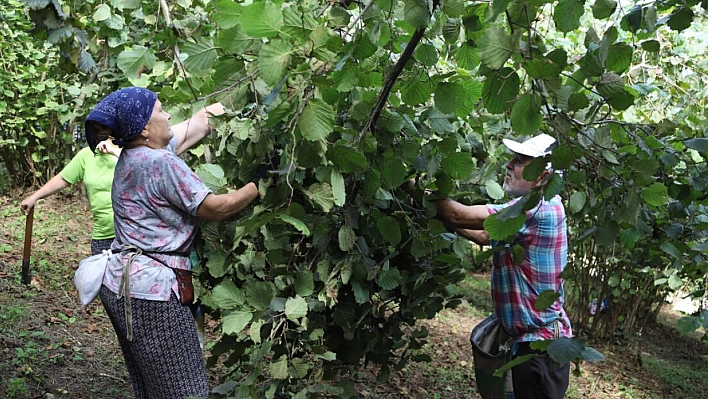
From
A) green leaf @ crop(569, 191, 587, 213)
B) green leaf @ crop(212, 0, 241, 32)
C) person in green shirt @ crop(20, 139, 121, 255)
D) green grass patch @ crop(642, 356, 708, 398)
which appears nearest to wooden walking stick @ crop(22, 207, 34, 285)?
person in green shirt @ crop(20, 139, 121, 255)

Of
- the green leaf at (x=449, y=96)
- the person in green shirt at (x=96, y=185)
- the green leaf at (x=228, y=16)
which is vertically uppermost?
the green leaf at (x=228, y=16)

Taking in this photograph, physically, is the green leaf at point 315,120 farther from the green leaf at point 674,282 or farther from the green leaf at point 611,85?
the green leaf at point 674,282

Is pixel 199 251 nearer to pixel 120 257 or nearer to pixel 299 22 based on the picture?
pixel 120 257

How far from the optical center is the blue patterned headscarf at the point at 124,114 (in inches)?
91.0

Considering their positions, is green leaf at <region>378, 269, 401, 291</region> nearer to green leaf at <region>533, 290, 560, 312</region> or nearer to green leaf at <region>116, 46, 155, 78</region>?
green leaf at <region>533, 290, 560, 312</region>

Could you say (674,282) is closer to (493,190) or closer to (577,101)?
(493,190)

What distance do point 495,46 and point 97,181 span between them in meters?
4.03

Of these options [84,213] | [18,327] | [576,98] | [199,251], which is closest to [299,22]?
[576,98]

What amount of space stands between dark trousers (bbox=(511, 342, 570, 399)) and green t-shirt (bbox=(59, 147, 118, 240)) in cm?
292

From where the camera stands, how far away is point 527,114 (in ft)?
4.38

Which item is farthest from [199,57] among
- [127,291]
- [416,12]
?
[127,291]

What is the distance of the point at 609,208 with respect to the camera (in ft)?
6.36

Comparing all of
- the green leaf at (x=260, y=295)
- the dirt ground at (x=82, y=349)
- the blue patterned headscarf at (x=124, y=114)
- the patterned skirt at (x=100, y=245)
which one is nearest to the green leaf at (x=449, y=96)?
the green leaf at (x=260, y=295)

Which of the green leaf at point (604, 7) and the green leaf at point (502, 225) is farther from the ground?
the green leaf at point (604, 7)
